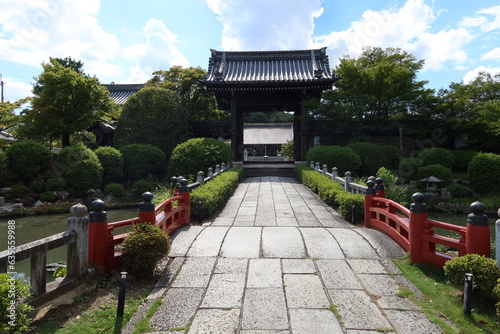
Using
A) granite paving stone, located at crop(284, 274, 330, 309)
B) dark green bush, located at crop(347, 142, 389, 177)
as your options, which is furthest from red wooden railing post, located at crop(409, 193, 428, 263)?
dark green bush, located at crop(347, 142, 389, 177)

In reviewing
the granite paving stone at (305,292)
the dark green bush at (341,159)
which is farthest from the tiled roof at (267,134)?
the granite paving stone at (305,292)

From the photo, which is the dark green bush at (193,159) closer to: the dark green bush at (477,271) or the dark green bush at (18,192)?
the dark green bush at (18,192)

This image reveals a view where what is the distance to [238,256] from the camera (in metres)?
5.57

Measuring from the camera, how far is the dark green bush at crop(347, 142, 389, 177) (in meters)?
17.0

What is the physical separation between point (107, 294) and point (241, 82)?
16.1 meters

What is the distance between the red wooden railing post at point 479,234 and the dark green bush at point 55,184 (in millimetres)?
16566

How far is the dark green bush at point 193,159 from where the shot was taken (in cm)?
1594

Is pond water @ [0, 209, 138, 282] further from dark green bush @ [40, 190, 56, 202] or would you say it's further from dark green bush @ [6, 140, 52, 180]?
dark green bush @ [6, 140, 52, 180]

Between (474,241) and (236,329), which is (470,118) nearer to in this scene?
(474,241)

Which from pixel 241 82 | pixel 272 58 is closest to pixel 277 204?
pixel 241 82

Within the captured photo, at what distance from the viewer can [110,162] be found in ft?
55.4

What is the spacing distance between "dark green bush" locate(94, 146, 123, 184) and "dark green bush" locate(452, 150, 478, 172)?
65.4 feet

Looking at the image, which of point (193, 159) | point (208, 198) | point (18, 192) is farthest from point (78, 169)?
point (208, 198)

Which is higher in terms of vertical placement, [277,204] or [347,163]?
[347,163]
